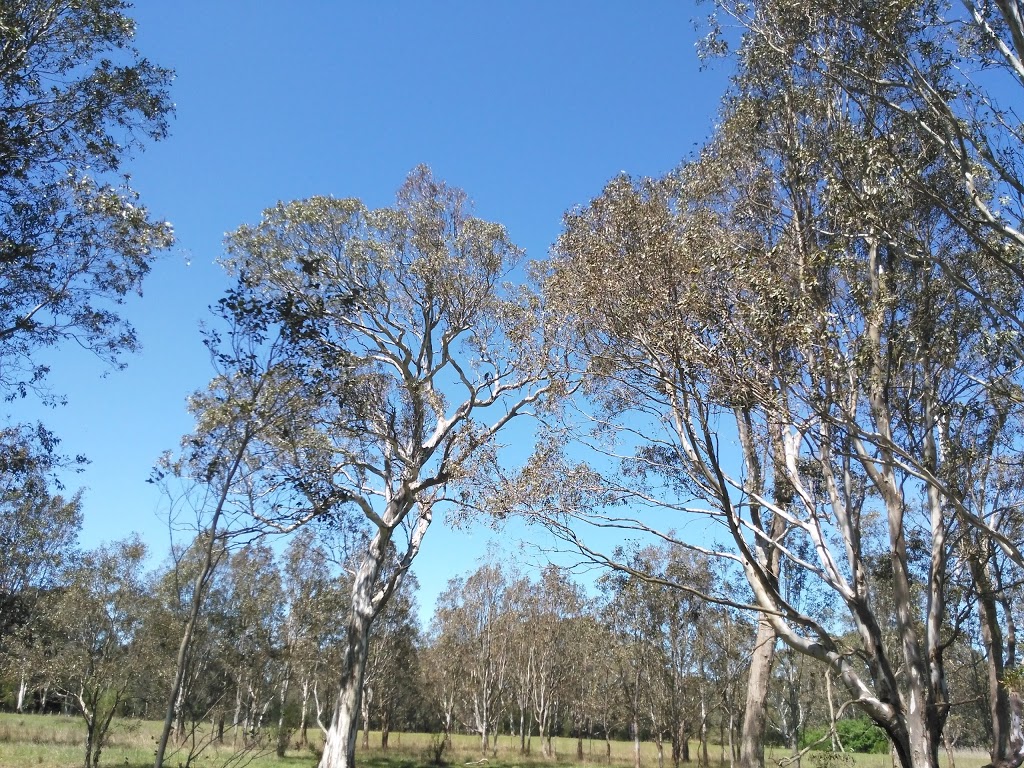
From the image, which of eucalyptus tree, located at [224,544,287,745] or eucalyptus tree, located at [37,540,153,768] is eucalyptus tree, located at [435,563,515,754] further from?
eucalyptus tree, located at [37,540,153,768]

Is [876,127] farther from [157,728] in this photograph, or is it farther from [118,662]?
[157,728]

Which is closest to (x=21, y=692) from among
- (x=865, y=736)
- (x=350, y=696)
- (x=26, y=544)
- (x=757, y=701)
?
(x=26, y=544)

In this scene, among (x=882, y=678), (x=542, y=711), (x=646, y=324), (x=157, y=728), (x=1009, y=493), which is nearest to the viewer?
(x=882, y=678)

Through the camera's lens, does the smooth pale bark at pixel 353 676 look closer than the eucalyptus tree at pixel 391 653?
Yes

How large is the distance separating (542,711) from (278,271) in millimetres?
28121

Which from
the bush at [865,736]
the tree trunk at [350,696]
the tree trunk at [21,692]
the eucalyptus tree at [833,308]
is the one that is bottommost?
the bush at [865,736]

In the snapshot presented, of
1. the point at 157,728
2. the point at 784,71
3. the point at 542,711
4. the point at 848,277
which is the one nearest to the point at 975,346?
the point at 848,277

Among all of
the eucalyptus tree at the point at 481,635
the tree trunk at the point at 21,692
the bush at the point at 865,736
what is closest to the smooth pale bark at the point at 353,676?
the tree trunk at the point at 21,692

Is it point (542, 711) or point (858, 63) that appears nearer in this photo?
point (858, 63)

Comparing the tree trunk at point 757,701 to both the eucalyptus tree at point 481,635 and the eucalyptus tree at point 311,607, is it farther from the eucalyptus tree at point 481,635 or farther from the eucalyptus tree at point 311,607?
the eucalyptus tree at point 481,635

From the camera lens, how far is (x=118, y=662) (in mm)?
16672

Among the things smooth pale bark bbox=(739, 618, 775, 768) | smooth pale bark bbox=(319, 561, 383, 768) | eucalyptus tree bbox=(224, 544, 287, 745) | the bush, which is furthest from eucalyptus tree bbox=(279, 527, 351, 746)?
Result: the bush

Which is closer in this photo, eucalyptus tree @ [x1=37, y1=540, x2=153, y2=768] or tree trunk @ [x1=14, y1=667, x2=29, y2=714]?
eucalyptus tree @ [x1=37, y1=540, x2=153, y2=768]

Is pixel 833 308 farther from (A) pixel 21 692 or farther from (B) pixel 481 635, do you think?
(A) pixel 21 692
